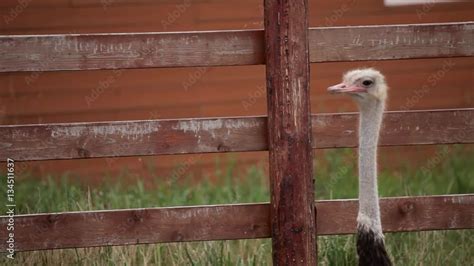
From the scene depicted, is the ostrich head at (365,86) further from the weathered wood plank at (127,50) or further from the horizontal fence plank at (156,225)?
the horizontal fence plank at (156,225)

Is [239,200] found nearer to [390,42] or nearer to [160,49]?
[390,42]

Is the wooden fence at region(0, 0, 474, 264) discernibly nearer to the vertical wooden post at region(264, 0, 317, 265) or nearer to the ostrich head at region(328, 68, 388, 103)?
the vertical wooden post at region(264, 0, 317, 265)

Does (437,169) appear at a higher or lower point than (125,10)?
lower

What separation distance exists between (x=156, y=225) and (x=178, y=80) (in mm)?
3222

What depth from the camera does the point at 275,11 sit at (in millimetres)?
4629

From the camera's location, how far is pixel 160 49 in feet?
15.4

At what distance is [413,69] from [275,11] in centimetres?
368

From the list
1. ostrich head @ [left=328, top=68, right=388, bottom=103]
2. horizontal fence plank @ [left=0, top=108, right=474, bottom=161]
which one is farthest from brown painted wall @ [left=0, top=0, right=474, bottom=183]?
ostrich head @ [left=328, top=68, right=388, bottom=103]

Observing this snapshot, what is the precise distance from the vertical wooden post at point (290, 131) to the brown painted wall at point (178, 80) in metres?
3.06

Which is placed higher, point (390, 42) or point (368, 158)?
point (390, 42)

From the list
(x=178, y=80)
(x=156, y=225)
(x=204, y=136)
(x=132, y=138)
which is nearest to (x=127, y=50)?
(x=132, y=138)

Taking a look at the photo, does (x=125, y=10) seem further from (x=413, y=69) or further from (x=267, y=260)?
(x=267, y=260)

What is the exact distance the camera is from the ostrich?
173 inches

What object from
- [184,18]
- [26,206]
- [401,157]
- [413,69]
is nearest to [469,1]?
[413,69]
